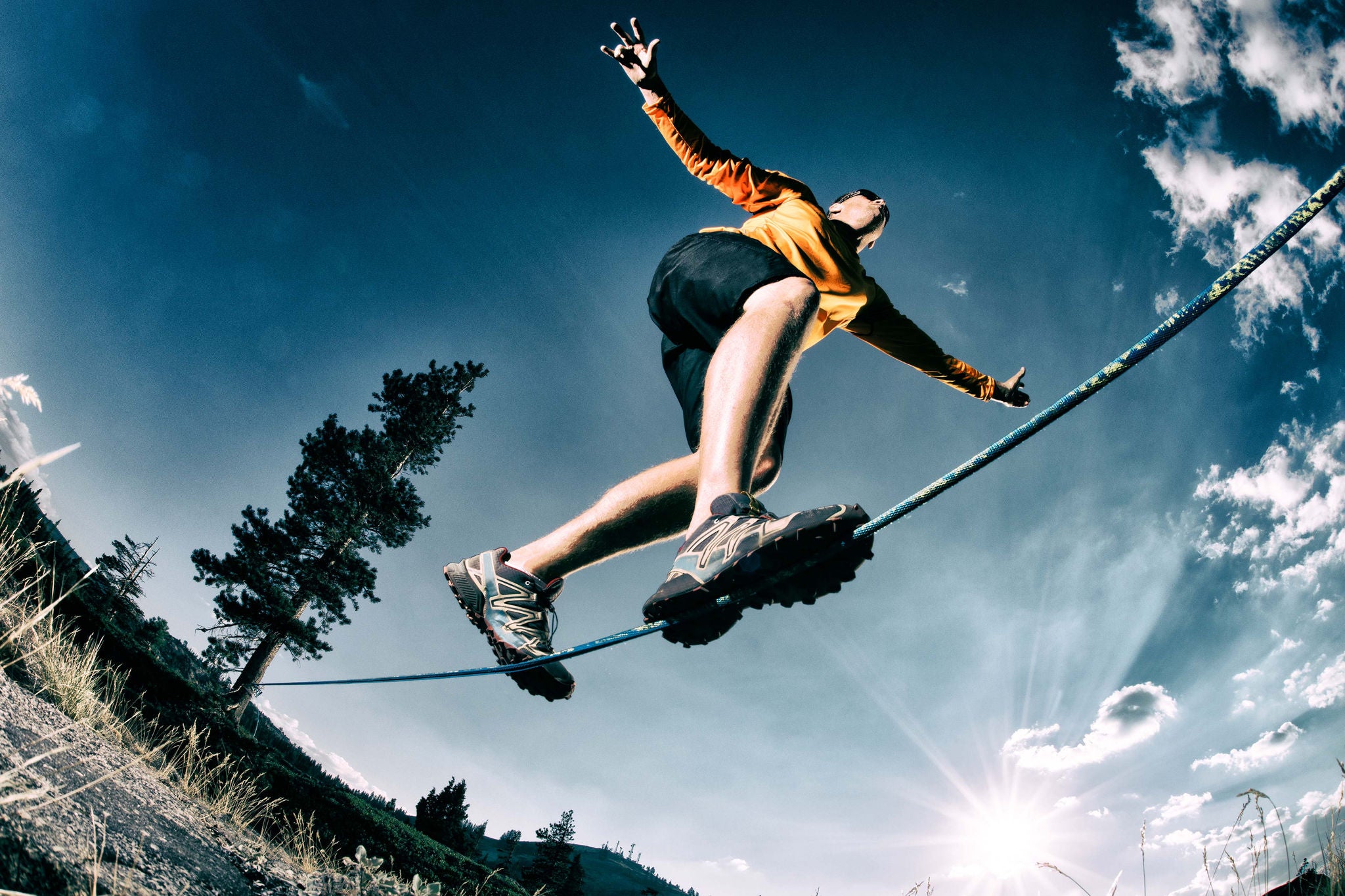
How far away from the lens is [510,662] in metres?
1.57

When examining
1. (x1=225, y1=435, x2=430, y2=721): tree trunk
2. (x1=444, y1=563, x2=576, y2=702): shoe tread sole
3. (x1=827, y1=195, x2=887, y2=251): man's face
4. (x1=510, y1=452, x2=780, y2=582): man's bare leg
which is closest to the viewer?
(x1=444, y1=563, x2=576, y2=702): shoe tread sole

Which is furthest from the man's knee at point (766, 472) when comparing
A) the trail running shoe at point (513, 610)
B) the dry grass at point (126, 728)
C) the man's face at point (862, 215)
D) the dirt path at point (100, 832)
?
the dry grass at point (126, 728)

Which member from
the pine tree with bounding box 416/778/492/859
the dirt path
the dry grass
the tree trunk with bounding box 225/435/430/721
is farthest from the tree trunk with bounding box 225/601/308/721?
the pine tree with bounding box 416/778/492/859

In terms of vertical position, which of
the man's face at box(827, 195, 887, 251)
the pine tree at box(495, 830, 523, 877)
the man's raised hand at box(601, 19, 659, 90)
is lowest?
the pine tree at box(495, 830, 523, 877)

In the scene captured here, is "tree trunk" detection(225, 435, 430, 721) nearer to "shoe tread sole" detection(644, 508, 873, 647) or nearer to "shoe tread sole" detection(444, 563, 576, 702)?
"shoe tread sole" detection(444, 563, 576, 702)

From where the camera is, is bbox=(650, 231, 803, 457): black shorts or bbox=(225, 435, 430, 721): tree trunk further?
bbox=(225, 435, 430, 721): tree trunk

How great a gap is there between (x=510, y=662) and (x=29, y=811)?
880 millimetres

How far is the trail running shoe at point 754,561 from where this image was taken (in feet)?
3.54

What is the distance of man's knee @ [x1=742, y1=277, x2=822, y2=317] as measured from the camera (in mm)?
1379

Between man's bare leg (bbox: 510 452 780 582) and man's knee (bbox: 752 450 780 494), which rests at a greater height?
man's knee (bbox: 752 450 780 494)

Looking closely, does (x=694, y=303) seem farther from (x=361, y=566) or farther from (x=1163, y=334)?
(x=361, y=566)

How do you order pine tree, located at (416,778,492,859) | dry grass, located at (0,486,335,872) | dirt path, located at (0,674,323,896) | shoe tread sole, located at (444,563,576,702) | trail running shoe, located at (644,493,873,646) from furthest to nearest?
pine tree, located at (416,778,492,859) < dry grass, located at (0,486,335,872) < shoe tread sole, located at (444,563,576,702) < trail running shoe, located at (644,493,873,646) < dirt path, located at (0,674,323,896)

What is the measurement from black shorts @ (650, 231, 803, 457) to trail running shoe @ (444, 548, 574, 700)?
0.63 meters

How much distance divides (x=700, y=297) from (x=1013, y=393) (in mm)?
2112
